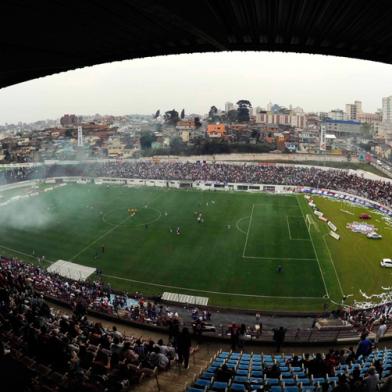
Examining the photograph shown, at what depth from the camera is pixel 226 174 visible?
63.2 metres

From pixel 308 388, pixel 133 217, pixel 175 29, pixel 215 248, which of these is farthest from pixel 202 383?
pixel 133 217

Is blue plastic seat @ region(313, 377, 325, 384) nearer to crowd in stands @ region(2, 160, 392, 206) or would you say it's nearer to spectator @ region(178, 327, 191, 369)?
spectator @ region(178, 327, 191, 369)

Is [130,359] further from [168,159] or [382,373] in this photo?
[168,159]

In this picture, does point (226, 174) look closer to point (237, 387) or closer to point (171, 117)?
point (237, 387)

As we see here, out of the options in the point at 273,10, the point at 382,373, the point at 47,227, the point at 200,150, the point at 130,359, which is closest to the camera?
the point at 273,10

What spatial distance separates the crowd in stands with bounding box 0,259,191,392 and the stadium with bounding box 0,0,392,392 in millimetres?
44

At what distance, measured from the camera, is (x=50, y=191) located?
6012 cm

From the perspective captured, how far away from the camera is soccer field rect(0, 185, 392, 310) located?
26.1m

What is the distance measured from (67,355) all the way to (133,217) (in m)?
35.6

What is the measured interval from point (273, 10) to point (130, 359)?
8115mm

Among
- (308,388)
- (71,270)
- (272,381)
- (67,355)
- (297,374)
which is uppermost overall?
(67,355)

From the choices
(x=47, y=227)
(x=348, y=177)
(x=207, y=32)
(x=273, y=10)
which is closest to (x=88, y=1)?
(x=207, y=32)

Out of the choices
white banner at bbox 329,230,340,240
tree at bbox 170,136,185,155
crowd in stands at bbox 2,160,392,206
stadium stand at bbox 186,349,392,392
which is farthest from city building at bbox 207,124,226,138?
stadium stand at bbox 186,349,392,392

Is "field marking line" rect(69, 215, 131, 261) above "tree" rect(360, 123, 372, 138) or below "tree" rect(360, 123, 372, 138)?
below
